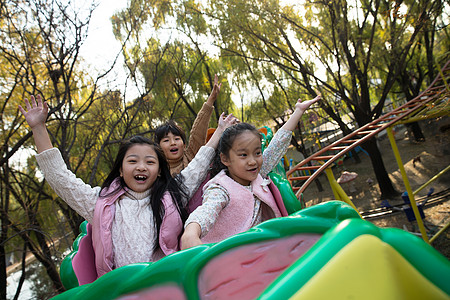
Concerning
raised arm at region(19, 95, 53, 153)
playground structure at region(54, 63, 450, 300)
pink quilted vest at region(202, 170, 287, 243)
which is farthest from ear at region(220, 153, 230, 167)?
playground structure at region(54, 63, 450, 300)

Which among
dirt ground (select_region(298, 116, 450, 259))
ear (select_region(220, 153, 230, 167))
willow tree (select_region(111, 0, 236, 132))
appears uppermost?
Answer: willow tree (select_region(111, 0, 236, 132))

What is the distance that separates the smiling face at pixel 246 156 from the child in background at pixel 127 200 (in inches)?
14.1

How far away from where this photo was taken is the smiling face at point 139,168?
169 cm

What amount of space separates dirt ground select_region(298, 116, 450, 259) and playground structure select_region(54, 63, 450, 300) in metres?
5.56

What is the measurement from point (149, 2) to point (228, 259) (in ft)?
16.2

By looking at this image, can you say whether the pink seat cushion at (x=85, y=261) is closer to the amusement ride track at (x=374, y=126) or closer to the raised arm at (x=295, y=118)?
the raised arm at (x=295, y=118)

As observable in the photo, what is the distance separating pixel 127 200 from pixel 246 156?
2.19 feet

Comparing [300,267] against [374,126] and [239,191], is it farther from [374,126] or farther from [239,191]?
[374,126]

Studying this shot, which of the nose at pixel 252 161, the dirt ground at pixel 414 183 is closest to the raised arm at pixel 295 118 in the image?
the nose at pixel 252 161

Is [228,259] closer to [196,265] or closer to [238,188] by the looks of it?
[196,265]

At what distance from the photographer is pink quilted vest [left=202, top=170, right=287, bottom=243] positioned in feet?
5.24

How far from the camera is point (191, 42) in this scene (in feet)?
26.8

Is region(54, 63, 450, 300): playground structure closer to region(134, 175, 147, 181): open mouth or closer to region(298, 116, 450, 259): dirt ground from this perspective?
region(134, 175, 147, 181): open mouth

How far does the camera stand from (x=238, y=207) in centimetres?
162
